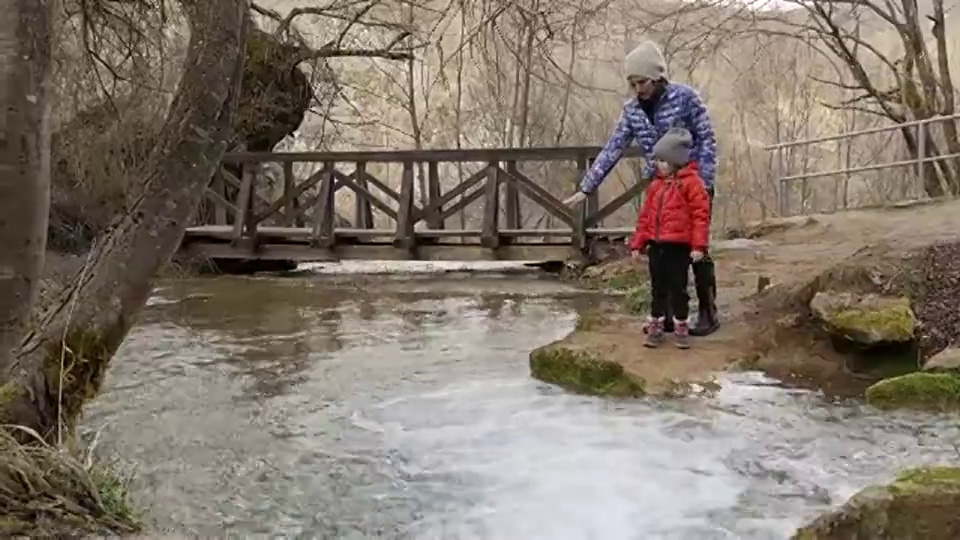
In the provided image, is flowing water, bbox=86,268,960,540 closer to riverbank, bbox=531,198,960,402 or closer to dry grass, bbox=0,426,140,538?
riverbank, bbox=531,198,960,402

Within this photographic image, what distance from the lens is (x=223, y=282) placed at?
1397cm

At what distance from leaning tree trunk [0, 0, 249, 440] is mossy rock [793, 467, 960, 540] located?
2.52 metres

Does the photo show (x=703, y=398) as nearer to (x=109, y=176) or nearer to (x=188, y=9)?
→ (x=188, y=9)

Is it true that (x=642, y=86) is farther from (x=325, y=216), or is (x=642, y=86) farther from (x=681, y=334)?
(x=325, y=216)

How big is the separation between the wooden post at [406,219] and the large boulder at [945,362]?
8749 millimetres

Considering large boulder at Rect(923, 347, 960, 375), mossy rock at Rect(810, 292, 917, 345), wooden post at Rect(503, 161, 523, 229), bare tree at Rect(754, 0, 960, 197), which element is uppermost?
bare tree at Rect(754, 0, 960, 197)

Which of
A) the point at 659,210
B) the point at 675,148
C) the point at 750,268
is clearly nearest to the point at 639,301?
the point at 750,268

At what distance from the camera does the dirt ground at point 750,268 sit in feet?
21.0

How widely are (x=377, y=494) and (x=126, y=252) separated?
134cm

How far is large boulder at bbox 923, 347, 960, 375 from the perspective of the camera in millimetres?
5734

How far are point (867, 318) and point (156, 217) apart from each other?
4.09m

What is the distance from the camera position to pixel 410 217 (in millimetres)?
14023

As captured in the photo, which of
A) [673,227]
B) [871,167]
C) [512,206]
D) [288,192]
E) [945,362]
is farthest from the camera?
[288,192]

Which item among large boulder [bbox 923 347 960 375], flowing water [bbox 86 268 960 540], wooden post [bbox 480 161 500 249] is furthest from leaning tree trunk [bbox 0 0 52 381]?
wooden post [bbox 480 161 500 249]
